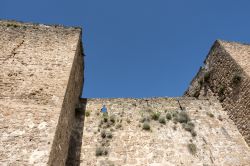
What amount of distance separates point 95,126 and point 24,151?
13.8 feet

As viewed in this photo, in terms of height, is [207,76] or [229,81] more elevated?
[207,76]

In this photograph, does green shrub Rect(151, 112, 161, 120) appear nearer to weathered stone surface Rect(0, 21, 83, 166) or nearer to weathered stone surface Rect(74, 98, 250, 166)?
weathered stone surface Rect(74, 98, 250, 166)

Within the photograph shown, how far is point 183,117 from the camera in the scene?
11.0 metres

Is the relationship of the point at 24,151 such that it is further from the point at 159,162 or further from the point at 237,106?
the point at 237,106

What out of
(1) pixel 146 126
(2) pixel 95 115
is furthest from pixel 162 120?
(2) pixel 95 115

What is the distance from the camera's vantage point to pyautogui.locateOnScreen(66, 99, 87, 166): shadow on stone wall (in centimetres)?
917

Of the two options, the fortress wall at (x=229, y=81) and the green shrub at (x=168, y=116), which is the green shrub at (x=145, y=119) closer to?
the green shrub at (x=168, y=116)

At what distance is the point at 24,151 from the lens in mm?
6398

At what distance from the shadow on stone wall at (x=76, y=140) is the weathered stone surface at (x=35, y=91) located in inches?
19.0

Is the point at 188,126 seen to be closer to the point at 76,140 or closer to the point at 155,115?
the point at 155,115

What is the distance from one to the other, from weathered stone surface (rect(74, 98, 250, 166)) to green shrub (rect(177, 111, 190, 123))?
18 centimetres

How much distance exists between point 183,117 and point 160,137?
51.4 inches

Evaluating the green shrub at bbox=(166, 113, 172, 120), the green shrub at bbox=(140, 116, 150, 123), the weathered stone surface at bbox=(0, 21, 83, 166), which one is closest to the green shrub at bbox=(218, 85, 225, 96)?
the green shrub at bbox=(166, 113, 172, 120)

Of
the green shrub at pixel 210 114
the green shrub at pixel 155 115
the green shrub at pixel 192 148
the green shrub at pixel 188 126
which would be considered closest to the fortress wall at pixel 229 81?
the green shrub at pixel 210 114
